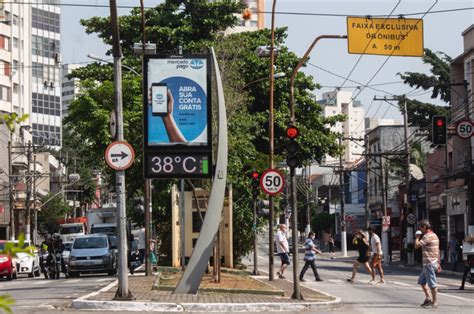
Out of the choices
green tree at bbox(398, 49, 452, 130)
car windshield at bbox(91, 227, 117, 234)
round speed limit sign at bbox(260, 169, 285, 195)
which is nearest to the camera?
round speed limit sign at bbox(260, 169, 285, 195)

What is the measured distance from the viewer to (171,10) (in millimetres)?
47469

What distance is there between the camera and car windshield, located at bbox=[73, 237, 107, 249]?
36.9 metres

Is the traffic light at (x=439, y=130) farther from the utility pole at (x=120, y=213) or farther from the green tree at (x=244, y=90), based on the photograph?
the utility pole at (x=120, y=213)

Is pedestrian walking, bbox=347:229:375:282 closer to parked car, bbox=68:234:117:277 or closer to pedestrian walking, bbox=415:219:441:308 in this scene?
pedestrian walking, bbox=415:219:441:308

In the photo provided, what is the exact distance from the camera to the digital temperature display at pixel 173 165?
65.0ft

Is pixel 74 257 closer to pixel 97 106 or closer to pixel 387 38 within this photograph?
pixel 97 106

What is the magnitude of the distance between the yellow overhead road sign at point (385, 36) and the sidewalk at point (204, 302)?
5712 millimetres

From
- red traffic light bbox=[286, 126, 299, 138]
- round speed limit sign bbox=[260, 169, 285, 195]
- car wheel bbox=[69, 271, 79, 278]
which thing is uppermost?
red traffic light bbox=[286, 126, 299, 138]

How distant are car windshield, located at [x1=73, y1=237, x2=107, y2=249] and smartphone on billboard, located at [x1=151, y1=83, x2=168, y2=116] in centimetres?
1775

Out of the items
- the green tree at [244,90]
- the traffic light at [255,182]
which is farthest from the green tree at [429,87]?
the traffic light at [255,182]

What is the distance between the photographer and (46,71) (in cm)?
10181

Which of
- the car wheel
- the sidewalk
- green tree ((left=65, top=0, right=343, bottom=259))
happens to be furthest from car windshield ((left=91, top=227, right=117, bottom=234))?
the sidewalk

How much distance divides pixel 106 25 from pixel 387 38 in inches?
1100

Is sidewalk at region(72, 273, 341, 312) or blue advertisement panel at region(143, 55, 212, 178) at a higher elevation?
blue advertisement panel at region(143, 55, 212, 178)
